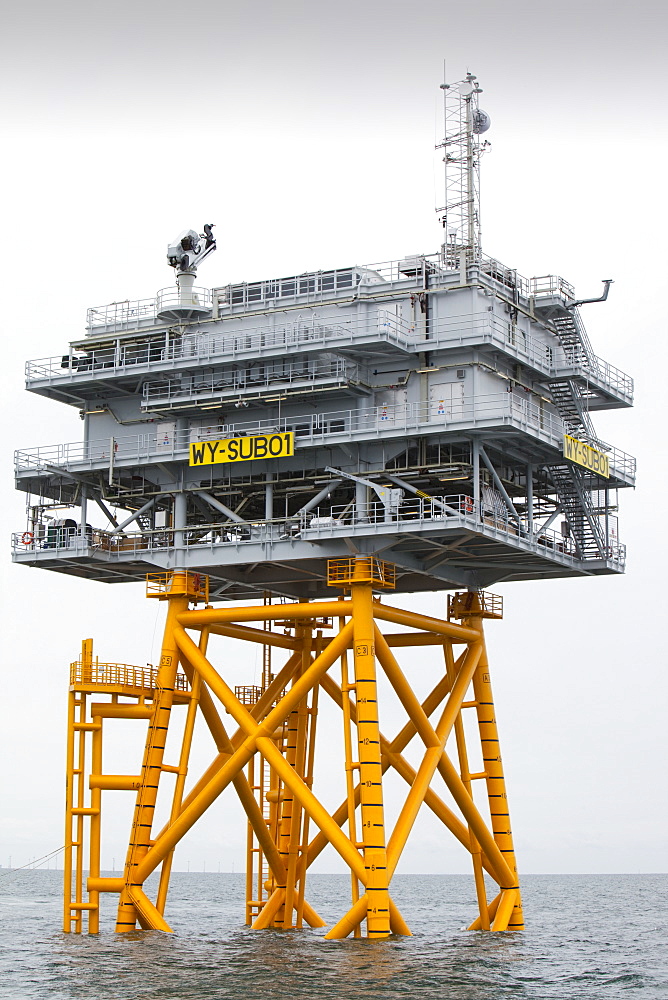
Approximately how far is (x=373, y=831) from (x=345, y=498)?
10223mm

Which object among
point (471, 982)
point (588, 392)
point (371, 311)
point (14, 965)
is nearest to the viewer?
point (471, 982)

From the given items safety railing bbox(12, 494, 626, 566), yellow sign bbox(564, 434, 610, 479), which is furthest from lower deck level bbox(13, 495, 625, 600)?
yellow sign bbox(564, 434, 610, 479)

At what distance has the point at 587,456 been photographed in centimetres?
5025

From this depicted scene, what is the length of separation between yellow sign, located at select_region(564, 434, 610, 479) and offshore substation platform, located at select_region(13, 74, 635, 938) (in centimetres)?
11

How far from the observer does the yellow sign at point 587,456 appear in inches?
1930

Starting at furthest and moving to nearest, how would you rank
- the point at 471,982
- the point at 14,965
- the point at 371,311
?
the point at 371,311, the point at 14,965, the point at 471,982

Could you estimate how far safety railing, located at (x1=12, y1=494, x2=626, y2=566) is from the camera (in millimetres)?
45812

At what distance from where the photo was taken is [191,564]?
1971 inches

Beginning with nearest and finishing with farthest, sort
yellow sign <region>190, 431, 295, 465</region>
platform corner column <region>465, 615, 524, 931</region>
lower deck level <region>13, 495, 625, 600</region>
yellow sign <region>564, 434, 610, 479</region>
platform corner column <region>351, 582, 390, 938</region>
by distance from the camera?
platform corner column <region>351, 582, 390, 938</region> → lower deck level <region>13, 495, 625, 600</region> → yellow sign <region>190, 431, 295, 465</region> → yellow sign <region>564, 434, 610, 479</region> → platform corner column <region>465, 615, 524, 931</region>

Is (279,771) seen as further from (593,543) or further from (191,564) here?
(593,543)

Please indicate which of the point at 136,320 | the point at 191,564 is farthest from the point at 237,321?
the point at 191,564

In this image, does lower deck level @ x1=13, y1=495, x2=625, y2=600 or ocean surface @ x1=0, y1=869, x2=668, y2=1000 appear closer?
ocean surface @ x1=0, y1=869, x2=668, y2=1000

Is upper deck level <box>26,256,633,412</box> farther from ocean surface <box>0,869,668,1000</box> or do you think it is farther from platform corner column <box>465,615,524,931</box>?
ocean surface <box>0,869,668,1000</box>

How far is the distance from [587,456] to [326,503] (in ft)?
26.4
